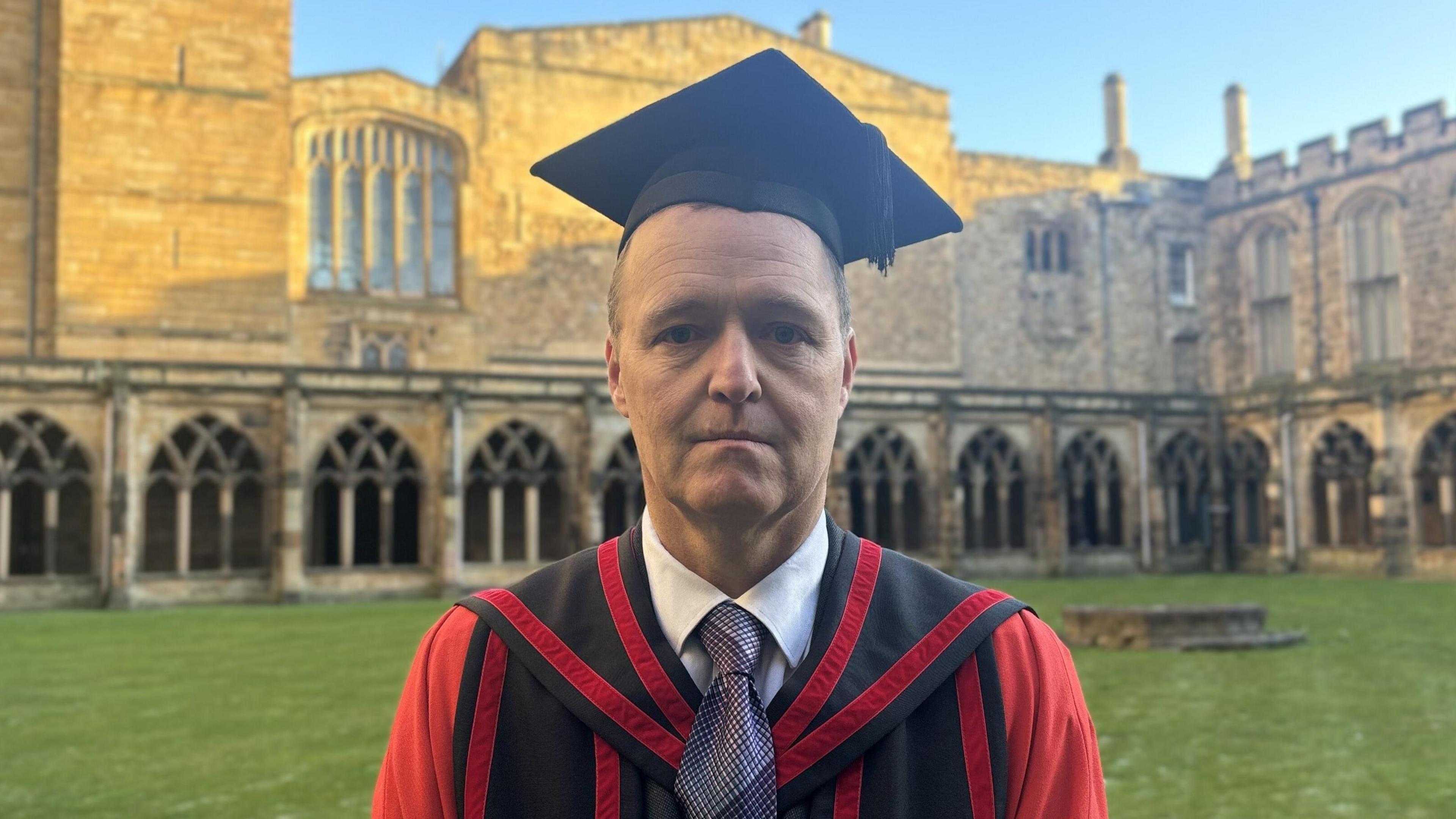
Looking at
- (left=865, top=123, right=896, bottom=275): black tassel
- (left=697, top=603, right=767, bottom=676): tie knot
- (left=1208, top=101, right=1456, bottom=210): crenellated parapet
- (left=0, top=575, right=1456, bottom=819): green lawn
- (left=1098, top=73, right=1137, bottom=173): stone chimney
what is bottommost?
(left=0, top=575, right=1456, bottom=819): green lawn

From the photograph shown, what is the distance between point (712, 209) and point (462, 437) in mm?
18426

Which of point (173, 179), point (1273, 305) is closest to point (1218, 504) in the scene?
point (1273, 305)

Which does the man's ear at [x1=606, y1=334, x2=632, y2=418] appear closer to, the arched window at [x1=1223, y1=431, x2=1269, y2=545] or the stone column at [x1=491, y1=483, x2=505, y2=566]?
the stone column at [x1=491, y1=483, x2=505, y2=566]

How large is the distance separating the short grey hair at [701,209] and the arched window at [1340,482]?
23118 mm

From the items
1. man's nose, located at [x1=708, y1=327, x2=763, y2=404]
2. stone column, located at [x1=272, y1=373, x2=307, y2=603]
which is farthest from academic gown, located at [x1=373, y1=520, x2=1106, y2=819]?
stone column, located at [x1=272, y1=373, x2=307, y2=603]

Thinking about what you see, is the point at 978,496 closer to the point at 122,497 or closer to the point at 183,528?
the point at 183,528

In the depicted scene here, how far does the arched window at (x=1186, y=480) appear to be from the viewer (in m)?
24.7

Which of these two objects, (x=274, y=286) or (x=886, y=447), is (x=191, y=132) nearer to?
(x=274, y=286)

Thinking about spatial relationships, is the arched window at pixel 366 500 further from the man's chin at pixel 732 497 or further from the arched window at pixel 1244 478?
the man's chin at pixel 732 497

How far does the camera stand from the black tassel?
5.92 ft

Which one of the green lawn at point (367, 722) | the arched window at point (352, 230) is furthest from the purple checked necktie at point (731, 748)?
the arched window at point (352, 230)

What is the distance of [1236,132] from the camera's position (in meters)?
31.0

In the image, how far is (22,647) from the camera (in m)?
12.0

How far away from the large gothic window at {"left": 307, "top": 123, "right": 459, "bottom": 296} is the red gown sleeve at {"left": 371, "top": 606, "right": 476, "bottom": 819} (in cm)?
2376
